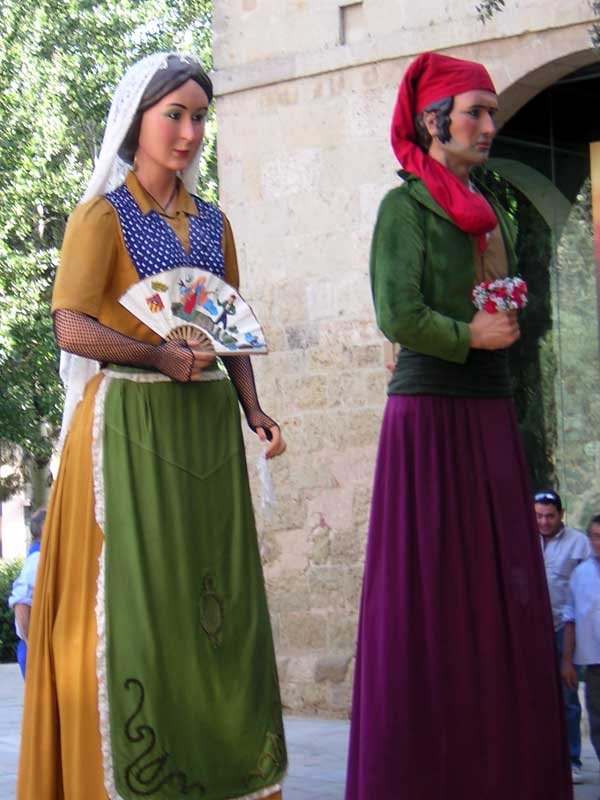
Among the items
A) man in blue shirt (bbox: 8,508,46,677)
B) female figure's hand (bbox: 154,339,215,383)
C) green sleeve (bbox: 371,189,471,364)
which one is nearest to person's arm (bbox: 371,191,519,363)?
green sleeve (bbox: 371,189,471,364)

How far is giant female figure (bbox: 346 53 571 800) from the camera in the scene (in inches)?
162

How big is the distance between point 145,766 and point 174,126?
177cm

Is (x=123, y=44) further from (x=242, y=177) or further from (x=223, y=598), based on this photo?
(x=223, y=598)

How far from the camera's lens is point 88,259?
4285mm

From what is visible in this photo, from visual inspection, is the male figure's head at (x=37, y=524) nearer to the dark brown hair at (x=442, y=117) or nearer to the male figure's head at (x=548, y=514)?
the male figure's head at (x=548, y=514)

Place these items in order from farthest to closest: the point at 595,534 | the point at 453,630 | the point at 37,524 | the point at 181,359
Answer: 1. the point at 37,524
2. the point at 595,534
3. the point at 181,359
4. the point at 453,630

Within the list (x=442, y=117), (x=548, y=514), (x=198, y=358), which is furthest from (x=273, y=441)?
(x=548, y=514)

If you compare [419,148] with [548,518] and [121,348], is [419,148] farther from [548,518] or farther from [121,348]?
[548,518]

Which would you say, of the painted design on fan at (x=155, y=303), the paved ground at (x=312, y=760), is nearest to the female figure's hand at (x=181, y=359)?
the painted design on fan at (x=155, y=303)

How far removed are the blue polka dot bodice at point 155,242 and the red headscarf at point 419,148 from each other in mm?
623

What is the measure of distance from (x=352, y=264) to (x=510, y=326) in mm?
4395

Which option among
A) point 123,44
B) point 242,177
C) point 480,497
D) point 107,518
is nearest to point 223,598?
point 107,518

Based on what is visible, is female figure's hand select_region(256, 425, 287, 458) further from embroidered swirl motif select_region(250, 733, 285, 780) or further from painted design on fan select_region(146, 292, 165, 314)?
embroidered swirl motif select_region(250, 733, 285, 780)

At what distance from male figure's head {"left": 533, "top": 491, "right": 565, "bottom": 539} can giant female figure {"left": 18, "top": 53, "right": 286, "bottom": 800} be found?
2.58m
